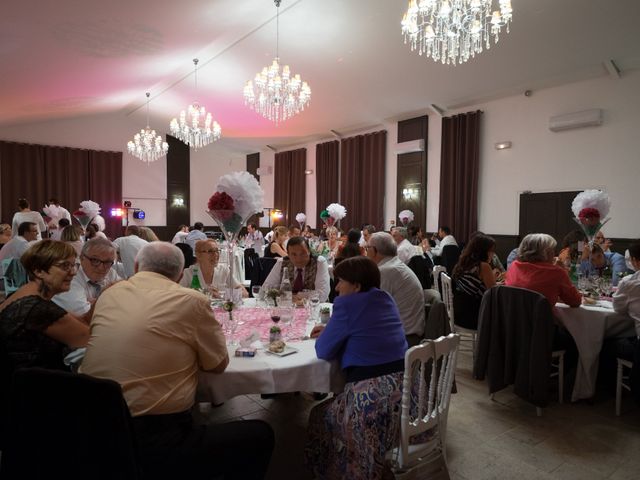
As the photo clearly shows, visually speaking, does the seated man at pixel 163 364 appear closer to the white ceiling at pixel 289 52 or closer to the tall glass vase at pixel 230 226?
the tall glass vase at pixel 230 226

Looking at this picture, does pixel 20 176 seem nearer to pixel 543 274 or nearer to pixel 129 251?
pixel 129 251

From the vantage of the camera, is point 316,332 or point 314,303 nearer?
point 316,332

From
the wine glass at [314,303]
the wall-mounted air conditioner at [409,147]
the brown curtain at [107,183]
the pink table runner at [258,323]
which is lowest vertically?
the pink table runner at [258,323]

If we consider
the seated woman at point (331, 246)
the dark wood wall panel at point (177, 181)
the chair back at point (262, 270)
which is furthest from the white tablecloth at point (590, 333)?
the dark wood wall panel at point (177, 181)

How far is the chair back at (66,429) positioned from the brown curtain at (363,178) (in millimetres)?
10187

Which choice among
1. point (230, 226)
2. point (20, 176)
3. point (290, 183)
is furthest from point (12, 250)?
point (290, 183)

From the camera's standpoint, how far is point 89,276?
2803 millimetres

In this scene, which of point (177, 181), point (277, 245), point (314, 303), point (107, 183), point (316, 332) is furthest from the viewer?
point (177, 181)

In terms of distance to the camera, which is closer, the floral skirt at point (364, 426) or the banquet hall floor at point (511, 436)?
the floral skirt at point (364, 426)

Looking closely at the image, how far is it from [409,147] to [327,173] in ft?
10.4

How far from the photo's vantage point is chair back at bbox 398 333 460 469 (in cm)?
177

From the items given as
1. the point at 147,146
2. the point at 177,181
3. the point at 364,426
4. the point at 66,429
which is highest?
the point at 147,146

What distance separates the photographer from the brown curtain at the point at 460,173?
912cm

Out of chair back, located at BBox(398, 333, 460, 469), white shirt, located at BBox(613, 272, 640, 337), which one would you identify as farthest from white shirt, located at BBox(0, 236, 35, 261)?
white shirt, located at BBox(613, 272, 640, 337)
